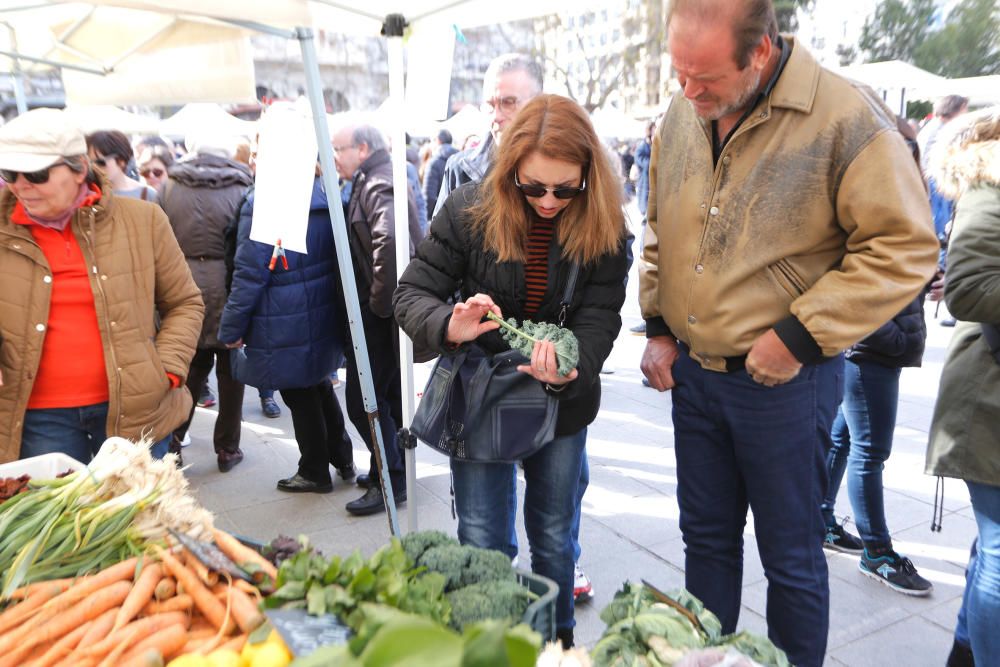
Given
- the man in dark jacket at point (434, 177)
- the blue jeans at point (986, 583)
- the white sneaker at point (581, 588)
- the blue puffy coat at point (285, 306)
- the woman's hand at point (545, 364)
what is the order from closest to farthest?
1. the woman's hand at point (545, 364)
2. the blue jeans at point (986, 583)
3. the white sneaker at point (581, 588)
4. the blue puffy coat at point (285, 306)
5. the man in dark jacket at point (434, 177)

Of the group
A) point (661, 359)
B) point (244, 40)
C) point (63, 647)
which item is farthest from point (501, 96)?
point (63, 647)

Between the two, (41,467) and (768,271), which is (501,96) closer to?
(768,271)

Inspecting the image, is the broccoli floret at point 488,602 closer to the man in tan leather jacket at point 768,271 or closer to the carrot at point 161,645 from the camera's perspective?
the carrot at point 161,645

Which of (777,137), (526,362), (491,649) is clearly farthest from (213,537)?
(777,137)

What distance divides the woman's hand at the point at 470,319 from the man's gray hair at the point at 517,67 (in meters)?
1.59

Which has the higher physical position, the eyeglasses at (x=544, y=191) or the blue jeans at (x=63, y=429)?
the eyeglasses at (x=544, y=191)

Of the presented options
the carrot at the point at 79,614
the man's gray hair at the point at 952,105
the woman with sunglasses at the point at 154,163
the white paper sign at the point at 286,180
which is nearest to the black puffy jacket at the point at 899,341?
the white paper sign at the point at 286,180

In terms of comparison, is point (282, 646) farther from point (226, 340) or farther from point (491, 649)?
point (226, 340)

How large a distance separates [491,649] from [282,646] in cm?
80

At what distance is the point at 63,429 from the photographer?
2.72 metres

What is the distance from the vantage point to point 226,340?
4027mm

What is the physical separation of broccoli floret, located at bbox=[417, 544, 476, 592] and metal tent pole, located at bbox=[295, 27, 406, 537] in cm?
158

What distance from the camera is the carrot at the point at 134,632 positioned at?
1.56m

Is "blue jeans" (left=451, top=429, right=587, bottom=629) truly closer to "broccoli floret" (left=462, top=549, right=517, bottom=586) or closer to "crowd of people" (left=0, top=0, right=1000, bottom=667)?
"crowd of people" (left=0, top=0, right=1000, bottom=667)
